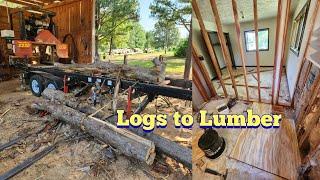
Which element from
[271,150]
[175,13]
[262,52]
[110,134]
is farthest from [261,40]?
[110,134]

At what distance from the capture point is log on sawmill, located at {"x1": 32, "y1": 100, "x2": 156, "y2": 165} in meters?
1.90

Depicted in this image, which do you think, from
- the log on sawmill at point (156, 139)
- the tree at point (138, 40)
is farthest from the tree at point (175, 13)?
the tree at point (138, 40)

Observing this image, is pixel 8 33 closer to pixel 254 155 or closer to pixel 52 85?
pixel 52 85

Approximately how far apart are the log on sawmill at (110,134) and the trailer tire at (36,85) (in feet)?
4.72

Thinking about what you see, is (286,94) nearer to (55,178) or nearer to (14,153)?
(55,178)

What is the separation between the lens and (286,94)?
3582mm

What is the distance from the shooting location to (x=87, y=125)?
94.0 inches

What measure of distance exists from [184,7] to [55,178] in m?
2.79

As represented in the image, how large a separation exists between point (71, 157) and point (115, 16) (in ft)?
27.5

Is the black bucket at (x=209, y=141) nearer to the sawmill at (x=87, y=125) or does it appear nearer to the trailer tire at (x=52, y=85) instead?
the sawmill at (x=87, y=125)

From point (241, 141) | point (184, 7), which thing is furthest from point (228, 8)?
point (241, 141)

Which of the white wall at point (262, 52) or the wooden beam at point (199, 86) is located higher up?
the white wall at point (262, 52)

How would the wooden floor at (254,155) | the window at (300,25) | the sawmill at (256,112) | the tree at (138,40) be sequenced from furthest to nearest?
1. the tree at (138,40)
2. the window at (300,25)
3. the wooden floor at (254,155)
4. the sawmill at (256,112)

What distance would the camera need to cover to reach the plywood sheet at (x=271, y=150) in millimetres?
1834
